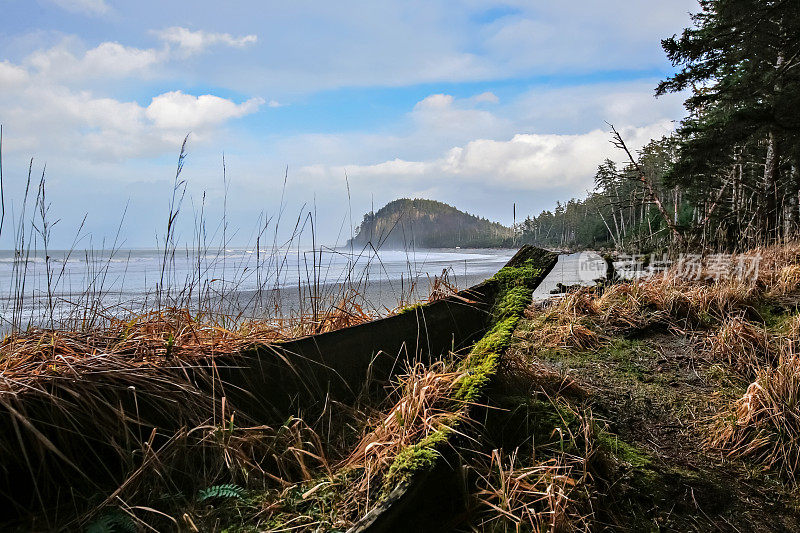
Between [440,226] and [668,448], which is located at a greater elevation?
[440,226]

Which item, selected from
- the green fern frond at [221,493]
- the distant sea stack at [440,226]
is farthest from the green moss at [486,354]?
the distant sea stack at [440,226]

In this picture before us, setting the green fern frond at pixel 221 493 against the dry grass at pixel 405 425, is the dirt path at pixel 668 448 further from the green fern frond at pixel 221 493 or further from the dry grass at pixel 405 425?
the green fern frond at pixel 221 493

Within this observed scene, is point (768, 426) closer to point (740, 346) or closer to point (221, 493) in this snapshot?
point (740, 346)

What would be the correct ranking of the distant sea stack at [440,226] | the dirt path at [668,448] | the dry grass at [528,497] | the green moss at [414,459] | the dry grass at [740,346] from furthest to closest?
the distant sea stack at [440,226], the dry grass at [740,346], the dirt path at [668,448], the dry grass at [528,497], the green moss at [414,459]

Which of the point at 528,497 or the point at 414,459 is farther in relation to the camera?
the point at 528,497

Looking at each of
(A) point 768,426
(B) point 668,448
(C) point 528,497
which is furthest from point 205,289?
(A) point 768,426

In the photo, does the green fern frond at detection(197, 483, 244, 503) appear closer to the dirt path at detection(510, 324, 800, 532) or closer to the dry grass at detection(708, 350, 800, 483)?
the dirt path at detection(510, 324, 800, 532)

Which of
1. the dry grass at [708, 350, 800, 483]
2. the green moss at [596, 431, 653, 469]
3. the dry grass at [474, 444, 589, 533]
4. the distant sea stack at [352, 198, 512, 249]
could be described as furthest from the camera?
the distant sea stack at [352, 198, 512, 249]

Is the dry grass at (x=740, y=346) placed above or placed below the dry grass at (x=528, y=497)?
above

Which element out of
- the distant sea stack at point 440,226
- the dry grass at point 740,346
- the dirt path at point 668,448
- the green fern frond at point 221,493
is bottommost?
the dirt path at point 668,448

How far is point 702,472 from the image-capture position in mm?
2352

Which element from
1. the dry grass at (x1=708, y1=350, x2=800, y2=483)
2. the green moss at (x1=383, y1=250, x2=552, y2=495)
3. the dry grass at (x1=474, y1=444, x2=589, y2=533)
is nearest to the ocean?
the green moss at (x1=383, y1=250, x2=552, y2=495)

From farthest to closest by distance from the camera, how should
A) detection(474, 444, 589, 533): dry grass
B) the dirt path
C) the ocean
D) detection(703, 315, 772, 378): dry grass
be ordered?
detection(703, 315, 772, 378): dry grass → the ocean → the dirt path → detection(474, 444, 589, 533): dry grass

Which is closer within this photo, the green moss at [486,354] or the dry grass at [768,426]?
the green moss at [486,354]
